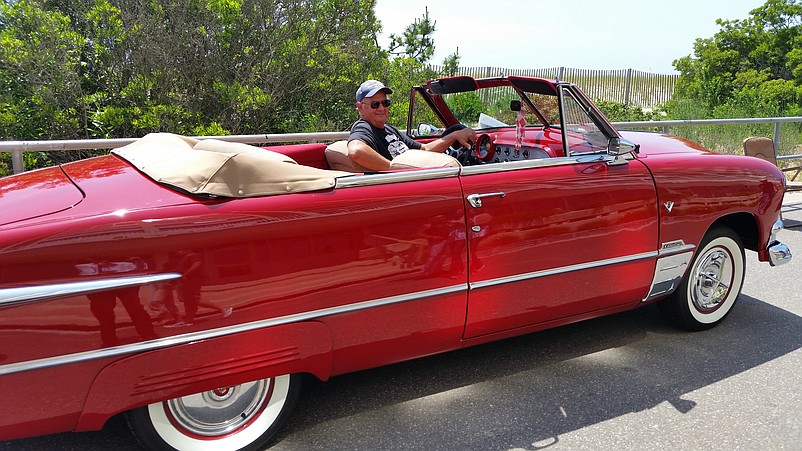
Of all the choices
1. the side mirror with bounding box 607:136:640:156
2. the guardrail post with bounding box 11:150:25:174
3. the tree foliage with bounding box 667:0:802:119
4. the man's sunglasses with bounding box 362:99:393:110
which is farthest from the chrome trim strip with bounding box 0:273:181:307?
the tree foliage with bounding box 667:0:802:119

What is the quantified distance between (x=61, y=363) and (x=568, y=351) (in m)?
2.67

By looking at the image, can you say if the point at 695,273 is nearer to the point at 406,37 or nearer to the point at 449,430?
the point at 449,430

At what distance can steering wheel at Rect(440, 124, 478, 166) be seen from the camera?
4277 millimetres

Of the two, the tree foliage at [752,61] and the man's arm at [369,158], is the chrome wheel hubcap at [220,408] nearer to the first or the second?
the man's arm at [369,158]

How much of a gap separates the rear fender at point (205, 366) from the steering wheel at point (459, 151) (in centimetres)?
195

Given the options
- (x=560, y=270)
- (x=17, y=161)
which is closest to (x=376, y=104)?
(x=560, y=270)

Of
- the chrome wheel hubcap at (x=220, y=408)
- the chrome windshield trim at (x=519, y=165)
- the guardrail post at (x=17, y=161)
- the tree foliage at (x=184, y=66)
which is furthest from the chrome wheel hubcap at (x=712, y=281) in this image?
the tree foliage at (x=184, y=66)

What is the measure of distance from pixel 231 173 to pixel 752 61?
20208 millimetres

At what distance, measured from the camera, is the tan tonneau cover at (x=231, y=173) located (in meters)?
2.56

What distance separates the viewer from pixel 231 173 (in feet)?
8.51

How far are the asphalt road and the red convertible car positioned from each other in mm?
283

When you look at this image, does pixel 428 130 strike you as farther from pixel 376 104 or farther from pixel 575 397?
pixel 575 397

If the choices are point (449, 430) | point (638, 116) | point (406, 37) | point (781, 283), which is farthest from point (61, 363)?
point (638, 116)

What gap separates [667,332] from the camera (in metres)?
4.08
